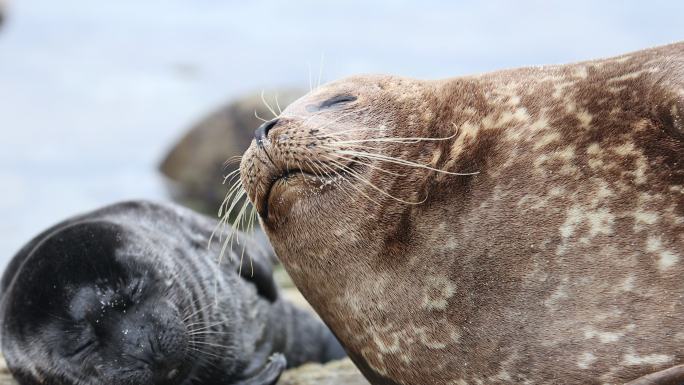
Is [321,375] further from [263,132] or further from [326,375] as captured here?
[263,132]

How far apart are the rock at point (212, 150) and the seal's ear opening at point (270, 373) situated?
721 centimetres

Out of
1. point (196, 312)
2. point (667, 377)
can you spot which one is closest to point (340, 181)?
point (667, 377)

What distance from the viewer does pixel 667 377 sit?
356cm

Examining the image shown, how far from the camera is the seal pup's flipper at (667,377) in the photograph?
3.55 meters

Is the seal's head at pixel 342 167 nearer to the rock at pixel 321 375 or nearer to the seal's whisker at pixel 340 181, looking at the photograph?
the seal's whisker at pixel 340 181

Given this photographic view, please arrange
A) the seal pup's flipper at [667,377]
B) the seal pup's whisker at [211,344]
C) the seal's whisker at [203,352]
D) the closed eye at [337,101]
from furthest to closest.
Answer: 1. the seal pup's whisker at [211,344]
2. the seal's whisker at [203,352]
3. the closed eye at [337,101]
4. the seal pup's flipper at [667,377]

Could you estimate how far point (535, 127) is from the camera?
414cm

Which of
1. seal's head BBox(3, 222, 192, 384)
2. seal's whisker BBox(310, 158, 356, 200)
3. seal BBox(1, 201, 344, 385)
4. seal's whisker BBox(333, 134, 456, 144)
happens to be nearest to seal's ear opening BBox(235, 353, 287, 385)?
seal BBox(1, 201, 344, 385)

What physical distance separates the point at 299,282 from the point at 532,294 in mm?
1122

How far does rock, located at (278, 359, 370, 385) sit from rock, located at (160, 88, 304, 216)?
681 cm

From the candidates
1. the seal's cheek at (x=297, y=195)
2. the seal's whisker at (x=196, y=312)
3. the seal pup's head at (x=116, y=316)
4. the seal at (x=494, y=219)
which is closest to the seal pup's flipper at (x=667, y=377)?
the seal at (x=494, y=219)

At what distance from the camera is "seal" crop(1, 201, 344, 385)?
523cm

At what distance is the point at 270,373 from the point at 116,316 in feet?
3.46

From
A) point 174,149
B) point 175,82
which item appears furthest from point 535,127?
point 175,82
